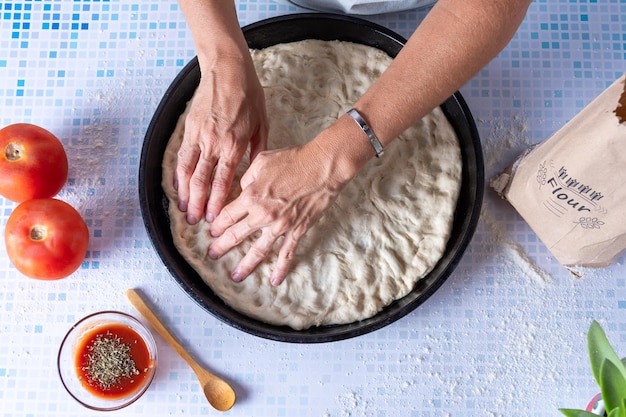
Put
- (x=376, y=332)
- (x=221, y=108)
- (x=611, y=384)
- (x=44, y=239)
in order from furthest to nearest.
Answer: (x=376, y=332) < (x=44, y=239) < (x=221, y=108) < (x=611, y=384)

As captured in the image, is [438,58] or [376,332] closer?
[438,58]

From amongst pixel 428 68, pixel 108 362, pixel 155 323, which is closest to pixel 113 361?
pixel 108 362

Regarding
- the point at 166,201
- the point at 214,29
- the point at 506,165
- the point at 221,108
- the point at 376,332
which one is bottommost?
the point at 376,332

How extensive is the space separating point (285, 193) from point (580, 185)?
20.6 inches

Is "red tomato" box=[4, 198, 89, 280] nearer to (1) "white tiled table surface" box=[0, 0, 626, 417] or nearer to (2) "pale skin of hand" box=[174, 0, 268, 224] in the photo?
(1) "white tiled table surface" box=[0, 0, 626, 417]

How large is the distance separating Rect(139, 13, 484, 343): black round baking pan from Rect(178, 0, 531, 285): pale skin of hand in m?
0.19

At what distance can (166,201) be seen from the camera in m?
1.28

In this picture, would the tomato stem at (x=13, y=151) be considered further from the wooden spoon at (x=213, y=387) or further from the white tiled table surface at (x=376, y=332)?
the wooden spoon at (x=213, y=387)

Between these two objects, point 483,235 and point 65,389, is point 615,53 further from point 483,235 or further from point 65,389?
point 65,389

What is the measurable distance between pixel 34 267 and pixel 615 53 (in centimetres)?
135

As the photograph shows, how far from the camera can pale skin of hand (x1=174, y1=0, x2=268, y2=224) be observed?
110cm

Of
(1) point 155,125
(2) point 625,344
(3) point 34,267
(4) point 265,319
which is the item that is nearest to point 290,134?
(1) point 155,125

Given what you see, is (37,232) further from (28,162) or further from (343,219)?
(343,219)

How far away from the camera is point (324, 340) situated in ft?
3.84
